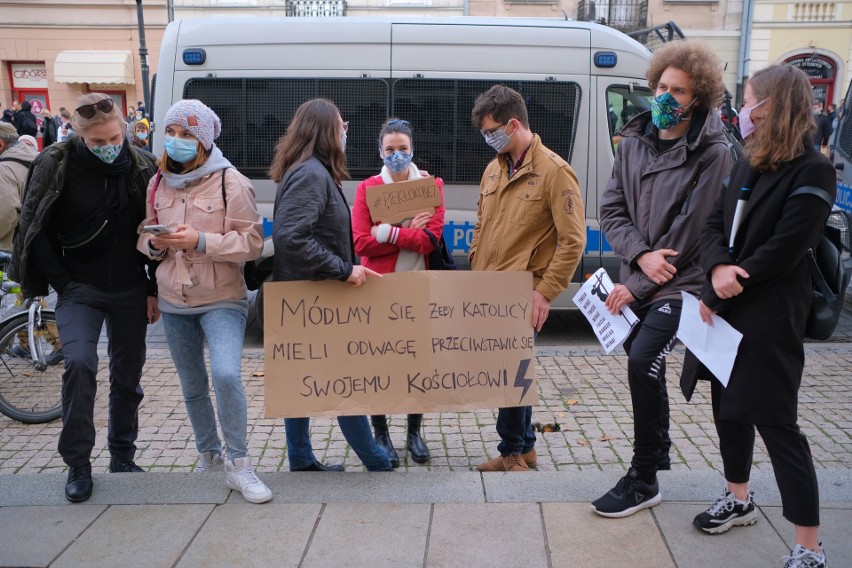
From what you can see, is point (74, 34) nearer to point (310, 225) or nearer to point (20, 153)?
point (20, 153)

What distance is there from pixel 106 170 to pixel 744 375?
2.94m

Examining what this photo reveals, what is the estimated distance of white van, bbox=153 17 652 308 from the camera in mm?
6793

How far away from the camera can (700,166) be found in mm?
3252

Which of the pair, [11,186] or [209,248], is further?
[11,186]

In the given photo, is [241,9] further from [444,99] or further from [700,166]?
[700,166]

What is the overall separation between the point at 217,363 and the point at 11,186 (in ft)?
9.80

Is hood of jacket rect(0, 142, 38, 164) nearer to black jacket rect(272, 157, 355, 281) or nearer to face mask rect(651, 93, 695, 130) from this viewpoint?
black jacket rect(272, 157, 355, 281)

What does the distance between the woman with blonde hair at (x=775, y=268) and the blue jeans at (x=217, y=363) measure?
6.71ft

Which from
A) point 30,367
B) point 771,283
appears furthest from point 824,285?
point 30,367

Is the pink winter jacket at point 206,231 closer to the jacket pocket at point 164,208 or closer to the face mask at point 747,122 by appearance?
the jacket pocket at point 164,208

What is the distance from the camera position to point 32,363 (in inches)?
209

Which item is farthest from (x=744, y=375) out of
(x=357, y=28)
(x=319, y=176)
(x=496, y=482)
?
(x=357, y=28)

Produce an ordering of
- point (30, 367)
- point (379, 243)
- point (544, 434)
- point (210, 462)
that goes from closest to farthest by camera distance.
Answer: point (210, 462) < point (379, 243) < point (544, 434) < point (30, 367)

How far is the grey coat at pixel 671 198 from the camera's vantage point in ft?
10.6
